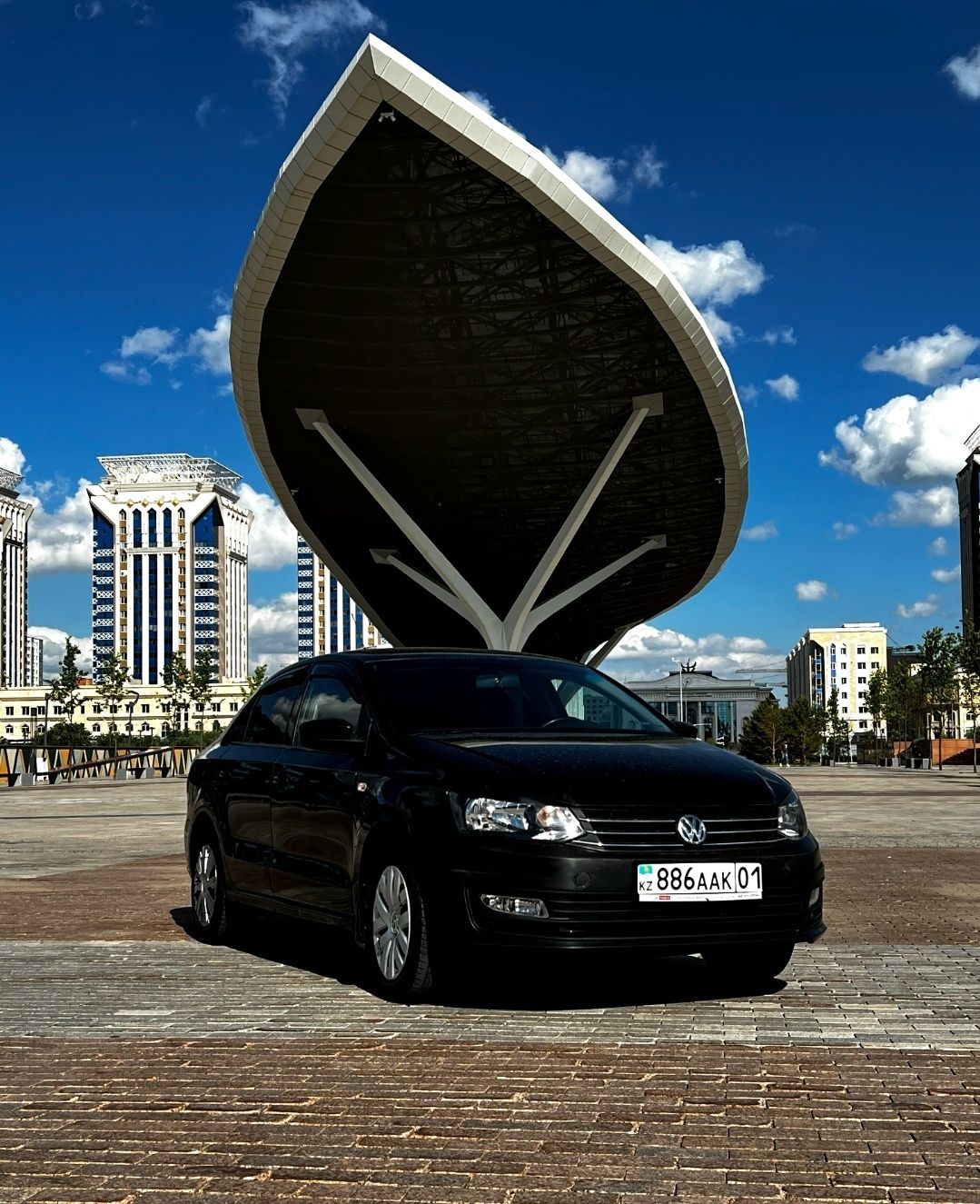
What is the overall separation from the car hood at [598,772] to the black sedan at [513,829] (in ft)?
0.03

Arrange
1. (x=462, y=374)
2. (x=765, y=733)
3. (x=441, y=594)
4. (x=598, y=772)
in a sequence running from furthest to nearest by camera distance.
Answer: (x=765, y=733)
(x=441, y=594)
(x=462, y=374)
(x=598, y=772)

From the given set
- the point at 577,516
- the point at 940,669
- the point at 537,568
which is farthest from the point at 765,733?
the point at 577,516

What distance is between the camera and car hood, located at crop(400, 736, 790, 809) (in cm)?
624

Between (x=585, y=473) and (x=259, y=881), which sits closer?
(x=259, y=881)

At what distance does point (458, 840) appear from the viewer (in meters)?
6.21

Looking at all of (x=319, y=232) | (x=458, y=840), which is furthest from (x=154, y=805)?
(x=458, y=840)

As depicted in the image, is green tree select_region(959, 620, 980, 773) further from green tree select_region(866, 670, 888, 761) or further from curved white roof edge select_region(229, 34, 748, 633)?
curved white roof edge select_region(229, 34, 748, 633)

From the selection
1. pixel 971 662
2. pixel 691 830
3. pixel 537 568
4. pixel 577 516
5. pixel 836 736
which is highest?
pixel 577 516

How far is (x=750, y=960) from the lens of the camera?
22.7 ft

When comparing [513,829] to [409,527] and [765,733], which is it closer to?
[409,527]

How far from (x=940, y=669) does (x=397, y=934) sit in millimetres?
96516

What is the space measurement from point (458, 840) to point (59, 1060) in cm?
171

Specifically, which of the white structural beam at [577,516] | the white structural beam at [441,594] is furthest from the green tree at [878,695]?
the white structural beam at [577,516]

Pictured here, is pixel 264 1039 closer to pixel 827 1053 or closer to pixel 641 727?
pixel 827 1053
